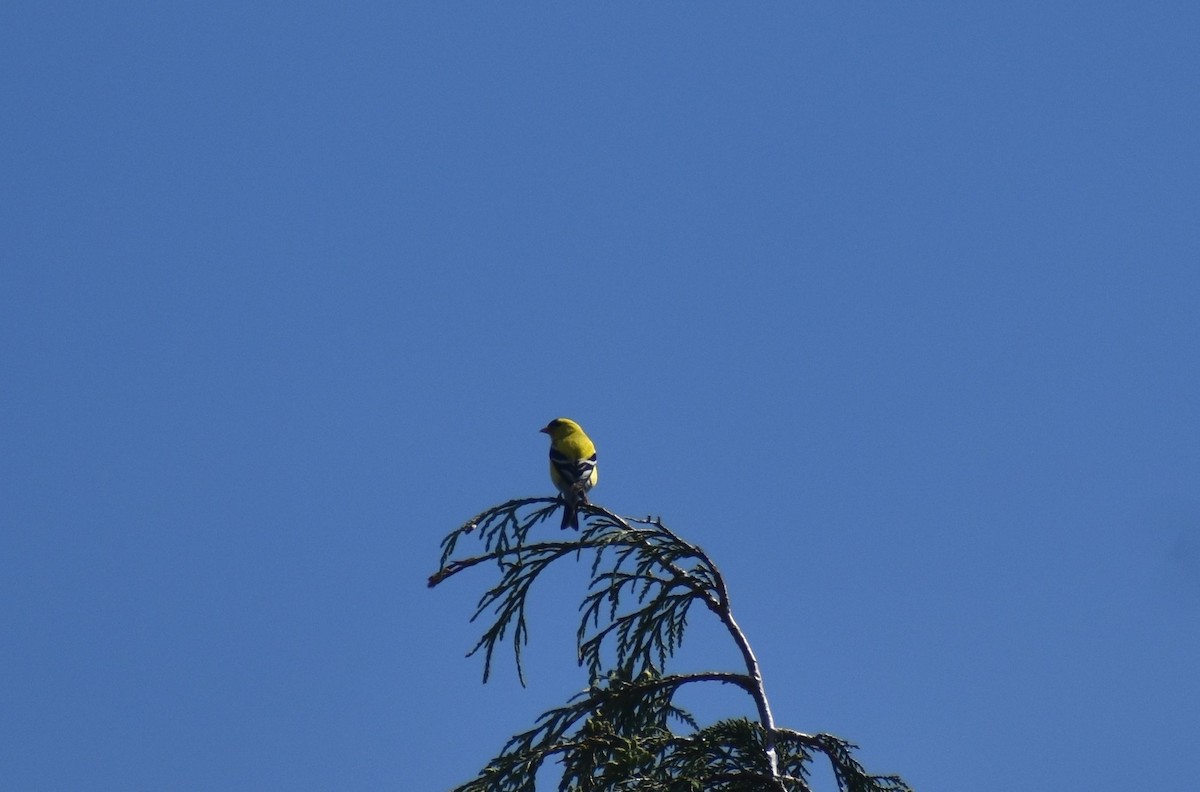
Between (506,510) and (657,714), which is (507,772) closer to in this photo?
(657,714)

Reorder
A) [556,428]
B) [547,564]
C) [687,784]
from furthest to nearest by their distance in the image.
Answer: [556,428] < [547,564] < [687,784]

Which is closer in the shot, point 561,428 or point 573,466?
point 573,466

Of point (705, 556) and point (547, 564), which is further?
point (547, 564)

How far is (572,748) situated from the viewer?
7293 millimetres

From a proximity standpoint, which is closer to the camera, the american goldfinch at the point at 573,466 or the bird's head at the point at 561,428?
the american goldfinch at the point at 573,466

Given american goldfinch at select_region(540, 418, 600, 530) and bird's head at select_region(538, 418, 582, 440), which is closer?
american goldfinch at select_region(540, 418, 600, 530)

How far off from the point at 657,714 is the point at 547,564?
0.96m

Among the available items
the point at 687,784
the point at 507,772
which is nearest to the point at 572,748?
the point at 507,772

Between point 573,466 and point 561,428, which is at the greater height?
point 561,428

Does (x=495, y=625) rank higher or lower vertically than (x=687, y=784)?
higher

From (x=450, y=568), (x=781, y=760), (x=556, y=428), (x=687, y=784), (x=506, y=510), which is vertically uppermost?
(x=556, y=428)

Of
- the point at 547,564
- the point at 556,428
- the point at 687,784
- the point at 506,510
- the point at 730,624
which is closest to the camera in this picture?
the point at 687,784

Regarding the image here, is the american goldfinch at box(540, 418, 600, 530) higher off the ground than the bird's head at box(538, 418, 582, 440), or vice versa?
the bird's head at box(538, 418, 582, 440)

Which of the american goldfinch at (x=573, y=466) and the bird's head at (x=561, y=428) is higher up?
the bird's head at (x=561, y=428)
